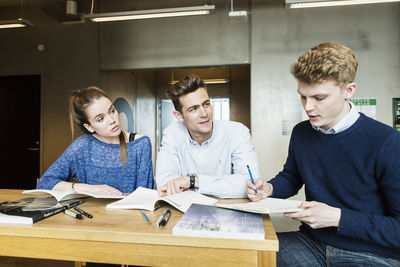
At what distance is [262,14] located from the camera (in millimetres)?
4035

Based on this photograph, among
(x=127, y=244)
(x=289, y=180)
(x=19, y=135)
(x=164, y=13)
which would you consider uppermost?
(x=164, y=13)

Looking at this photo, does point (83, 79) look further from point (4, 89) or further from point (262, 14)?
point (262, 14)

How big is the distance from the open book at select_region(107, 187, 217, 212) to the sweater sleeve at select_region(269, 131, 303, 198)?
38cm

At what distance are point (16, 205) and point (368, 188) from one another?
1433 millimetres

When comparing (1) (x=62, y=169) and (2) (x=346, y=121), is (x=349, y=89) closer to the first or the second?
(2) (x=346, y=121)

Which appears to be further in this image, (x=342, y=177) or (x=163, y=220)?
(x=342, y=177)

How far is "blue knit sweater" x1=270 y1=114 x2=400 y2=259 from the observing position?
3.26 feet

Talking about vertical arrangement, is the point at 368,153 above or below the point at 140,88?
below

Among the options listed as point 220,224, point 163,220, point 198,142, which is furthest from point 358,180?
point 198,142

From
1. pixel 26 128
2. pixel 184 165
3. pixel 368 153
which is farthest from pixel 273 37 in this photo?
pixel 26 128

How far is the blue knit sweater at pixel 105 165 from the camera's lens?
1.85 m

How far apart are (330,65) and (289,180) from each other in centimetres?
64

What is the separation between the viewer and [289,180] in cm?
148

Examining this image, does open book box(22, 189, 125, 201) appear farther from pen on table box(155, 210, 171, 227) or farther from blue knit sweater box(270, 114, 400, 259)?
blue knit sweater box(270, 114, 400, 259)
